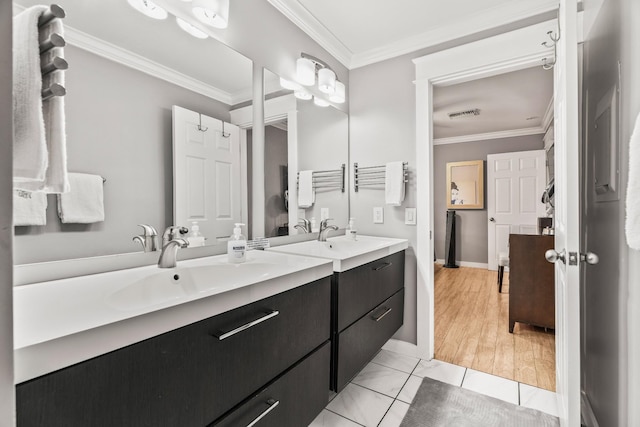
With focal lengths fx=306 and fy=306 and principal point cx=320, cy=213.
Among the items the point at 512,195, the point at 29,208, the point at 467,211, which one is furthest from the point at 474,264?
the point at 29,208

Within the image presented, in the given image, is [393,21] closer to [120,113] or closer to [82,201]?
[120,113]

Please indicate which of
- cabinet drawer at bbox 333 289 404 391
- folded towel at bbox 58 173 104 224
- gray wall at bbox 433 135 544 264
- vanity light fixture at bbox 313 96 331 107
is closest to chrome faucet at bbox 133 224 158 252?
folded towel at bbox 58 173 104 224

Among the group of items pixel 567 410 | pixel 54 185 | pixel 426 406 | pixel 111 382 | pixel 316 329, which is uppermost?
pixel 54 185

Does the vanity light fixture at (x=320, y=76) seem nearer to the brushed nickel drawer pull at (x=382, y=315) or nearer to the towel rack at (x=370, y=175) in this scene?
the towel rack at (x=370, y=175)

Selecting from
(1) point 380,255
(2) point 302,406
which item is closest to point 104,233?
(2) point 302,406

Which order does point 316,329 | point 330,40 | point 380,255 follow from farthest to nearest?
point 330,40, point 380,255, point 316,329

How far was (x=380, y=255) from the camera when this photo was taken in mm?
1839

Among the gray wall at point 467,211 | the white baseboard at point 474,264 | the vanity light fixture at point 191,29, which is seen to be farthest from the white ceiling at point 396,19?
the white baseboard at point 474,264

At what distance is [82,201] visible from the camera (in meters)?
1.06

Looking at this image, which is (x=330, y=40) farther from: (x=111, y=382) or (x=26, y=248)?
(x=111, y=382)

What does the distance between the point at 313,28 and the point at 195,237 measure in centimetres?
163

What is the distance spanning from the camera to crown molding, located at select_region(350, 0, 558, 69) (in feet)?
6.11

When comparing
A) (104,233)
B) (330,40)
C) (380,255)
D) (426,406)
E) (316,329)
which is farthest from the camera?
(330,40)

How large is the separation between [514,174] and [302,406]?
512 cm
